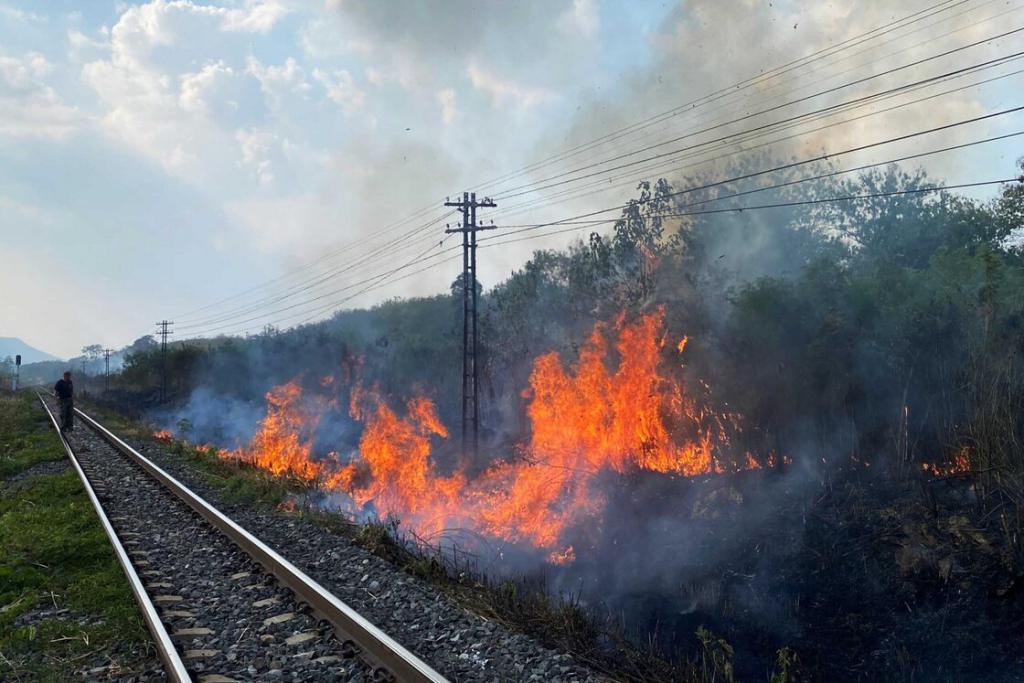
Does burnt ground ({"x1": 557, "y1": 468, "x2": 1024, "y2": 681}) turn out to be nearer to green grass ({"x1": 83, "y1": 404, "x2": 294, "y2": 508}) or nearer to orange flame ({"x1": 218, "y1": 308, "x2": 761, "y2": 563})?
orange flame ({"x1": 218, "y1": 308, "x2": 761, "y2": 563})

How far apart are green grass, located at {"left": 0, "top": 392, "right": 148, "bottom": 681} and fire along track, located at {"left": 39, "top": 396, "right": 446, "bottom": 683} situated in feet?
0.79

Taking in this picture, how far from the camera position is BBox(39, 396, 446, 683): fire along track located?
18.5 feet

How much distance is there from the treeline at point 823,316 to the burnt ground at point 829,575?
1.18 meters

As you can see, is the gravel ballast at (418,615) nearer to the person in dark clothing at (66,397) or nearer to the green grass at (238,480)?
the green grass at (238,480)

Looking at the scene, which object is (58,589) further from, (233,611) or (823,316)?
(823,316)

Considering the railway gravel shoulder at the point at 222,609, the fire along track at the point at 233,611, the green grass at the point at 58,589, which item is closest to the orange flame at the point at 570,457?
the green grass at the point at 58,589

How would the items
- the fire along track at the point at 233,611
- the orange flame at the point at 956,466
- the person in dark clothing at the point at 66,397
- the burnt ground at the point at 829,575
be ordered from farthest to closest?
1. the person in dark clothing at the point at 66,397
2. the orange flame at the point at 956,466
3. the burnt ground at the point at 829,575
4. the fire along track at the point at 233,611

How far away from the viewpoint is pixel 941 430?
1339 centimetres

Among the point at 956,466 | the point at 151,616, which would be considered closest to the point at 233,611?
the point at 151,616

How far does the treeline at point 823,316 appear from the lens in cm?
1318

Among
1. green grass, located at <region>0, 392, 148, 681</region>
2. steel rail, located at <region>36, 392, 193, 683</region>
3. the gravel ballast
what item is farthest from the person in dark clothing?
the gravel ballast

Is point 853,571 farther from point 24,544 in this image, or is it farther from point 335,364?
point 335,364

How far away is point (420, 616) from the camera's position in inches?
280

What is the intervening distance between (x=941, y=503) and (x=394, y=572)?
35.4 ft
